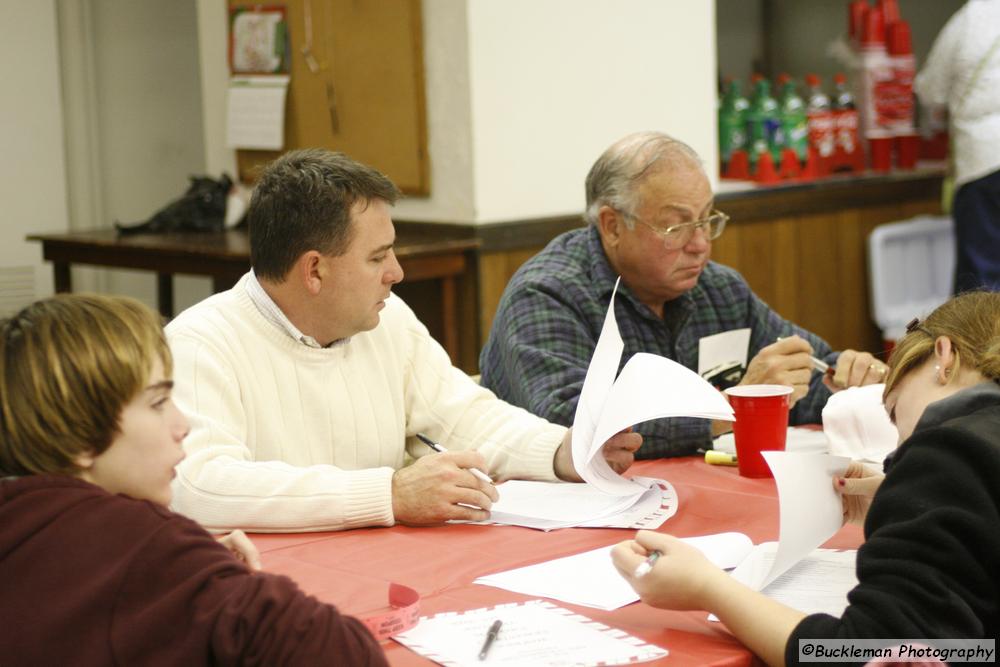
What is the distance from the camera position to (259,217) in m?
2.16

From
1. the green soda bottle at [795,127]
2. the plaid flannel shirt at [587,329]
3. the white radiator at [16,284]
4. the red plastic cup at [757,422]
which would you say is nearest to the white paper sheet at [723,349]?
the plaid flannel shirt at [587,329]

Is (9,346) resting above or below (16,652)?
above

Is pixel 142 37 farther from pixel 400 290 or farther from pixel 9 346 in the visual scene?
pixel 9 346

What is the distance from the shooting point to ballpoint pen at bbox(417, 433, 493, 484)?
195cm

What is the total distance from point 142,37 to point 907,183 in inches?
145

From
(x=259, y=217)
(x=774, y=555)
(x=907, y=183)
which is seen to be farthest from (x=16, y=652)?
(x=907, y=183)

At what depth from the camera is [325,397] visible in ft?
7.17

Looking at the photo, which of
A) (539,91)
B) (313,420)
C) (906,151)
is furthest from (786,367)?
(906,151)

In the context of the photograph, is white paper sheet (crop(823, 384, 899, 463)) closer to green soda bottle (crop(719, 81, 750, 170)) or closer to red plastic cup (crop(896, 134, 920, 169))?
green soda bottle (crop(719, 81, 750, 170))

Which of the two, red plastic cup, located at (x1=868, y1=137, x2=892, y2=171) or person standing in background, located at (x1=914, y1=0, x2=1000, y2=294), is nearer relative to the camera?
person standing in background, located at (x1=914, y1=0, x2=1000, y2=294)

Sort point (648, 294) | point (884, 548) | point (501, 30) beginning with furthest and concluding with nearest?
point (501, 30)
point (648, 294)
point (884, 548)

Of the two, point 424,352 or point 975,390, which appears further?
point 424,352

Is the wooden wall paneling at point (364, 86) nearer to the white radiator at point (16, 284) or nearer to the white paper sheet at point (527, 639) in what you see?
the white radiator at point (16, 284)

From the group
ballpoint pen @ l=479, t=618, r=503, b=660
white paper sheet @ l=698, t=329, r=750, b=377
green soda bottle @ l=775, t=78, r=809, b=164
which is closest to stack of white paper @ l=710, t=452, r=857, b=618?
ballpoint pen @ l=479, t=618, r=503, b=660
